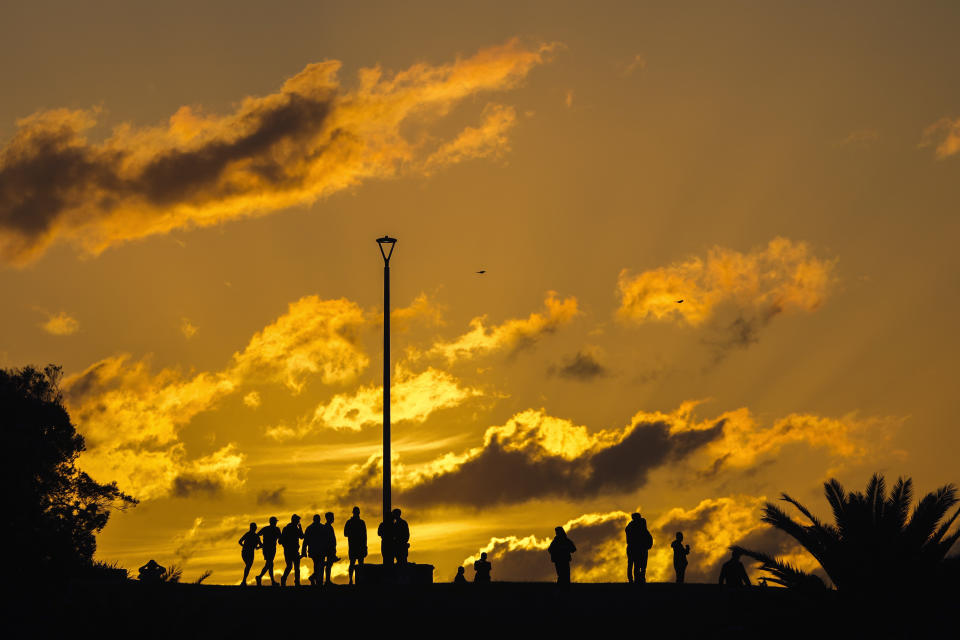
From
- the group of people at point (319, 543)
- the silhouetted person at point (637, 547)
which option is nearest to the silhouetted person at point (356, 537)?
the group of people at point (319, 543)

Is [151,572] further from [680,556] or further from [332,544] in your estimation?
[680,556]

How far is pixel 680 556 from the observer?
32.3 metres

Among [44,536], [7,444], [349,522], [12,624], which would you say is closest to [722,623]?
[349,522]

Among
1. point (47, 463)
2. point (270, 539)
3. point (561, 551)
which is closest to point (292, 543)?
point (270, 539)

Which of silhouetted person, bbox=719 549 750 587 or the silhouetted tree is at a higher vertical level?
the silhouetted tree

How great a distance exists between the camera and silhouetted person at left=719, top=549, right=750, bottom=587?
29.6 metres

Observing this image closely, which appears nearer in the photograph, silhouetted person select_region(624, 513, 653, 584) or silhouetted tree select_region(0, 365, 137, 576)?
silhouetted person select_region(624, 513, 653, 584)

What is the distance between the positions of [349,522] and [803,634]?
1136 cm

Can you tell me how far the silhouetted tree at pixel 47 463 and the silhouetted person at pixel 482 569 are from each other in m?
17.0

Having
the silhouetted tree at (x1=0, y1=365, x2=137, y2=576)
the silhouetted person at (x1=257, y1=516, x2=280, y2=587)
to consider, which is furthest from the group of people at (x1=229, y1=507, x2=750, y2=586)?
the silhouetted tree at (x1=0, y1=365, x2=137, y2=576)

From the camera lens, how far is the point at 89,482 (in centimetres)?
5203

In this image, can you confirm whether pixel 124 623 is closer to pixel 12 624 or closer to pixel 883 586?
pixel 12 624

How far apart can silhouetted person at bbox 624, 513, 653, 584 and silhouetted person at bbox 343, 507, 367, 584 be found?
6258 mm

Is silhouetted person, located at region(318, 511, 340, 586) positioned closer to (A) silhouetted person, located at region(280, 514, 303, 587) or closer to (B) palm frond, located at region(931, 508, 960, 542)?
(A) silhouetted person, located at region(280, 514, 303, 587)
